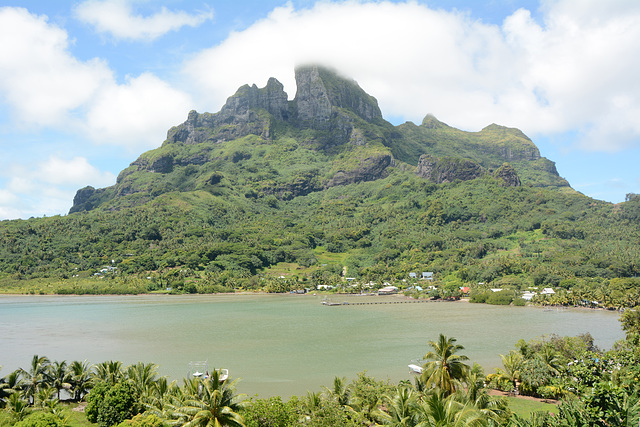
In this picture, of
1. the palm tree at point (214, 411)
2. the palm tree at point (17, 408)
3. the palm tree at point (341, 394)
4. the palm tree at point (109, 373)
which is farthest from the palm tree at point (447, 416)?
the palm tree at point (17, 408)

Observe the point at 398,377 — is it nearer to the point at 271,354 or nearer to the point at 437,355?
the point at 437,355

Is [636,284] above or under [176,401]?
above

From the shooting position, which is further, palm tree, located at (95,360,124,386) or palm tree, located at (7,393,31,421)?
palm tree, located at (95,360,124,386)

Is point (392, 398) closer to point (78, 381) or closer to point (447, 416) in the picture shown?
point (447, 416)

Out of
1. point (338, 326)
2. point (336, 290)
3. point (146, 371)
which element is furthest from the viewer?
point (336, 290)

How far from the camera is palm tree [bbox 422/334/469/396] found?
1447 inches

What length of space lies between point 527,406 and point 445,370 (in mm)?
11556

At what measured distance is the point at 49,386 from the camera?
45.2m

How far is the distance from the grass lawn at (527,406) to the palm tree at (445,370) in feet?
23.8

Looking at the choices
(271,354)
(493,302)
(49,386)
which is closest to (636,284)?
(493,302)

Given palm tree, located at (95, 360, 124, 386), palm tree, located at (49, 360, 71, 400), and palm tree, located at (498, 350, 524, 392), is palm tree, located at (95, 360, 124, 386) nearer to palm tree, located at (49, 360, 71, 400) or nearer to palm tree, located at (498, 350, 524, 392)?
palm tree, located at (49, 360, 71, 400)

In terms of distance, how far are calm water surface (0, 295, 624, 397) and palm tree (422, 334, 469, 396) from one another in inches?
698

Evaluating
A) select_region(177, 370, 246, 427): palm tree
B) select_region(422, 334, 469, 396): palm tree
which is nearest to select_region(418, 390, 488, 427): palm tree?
select_region(177, 370, 246, 427): palm tree

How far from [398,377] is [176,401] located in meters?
30.6
